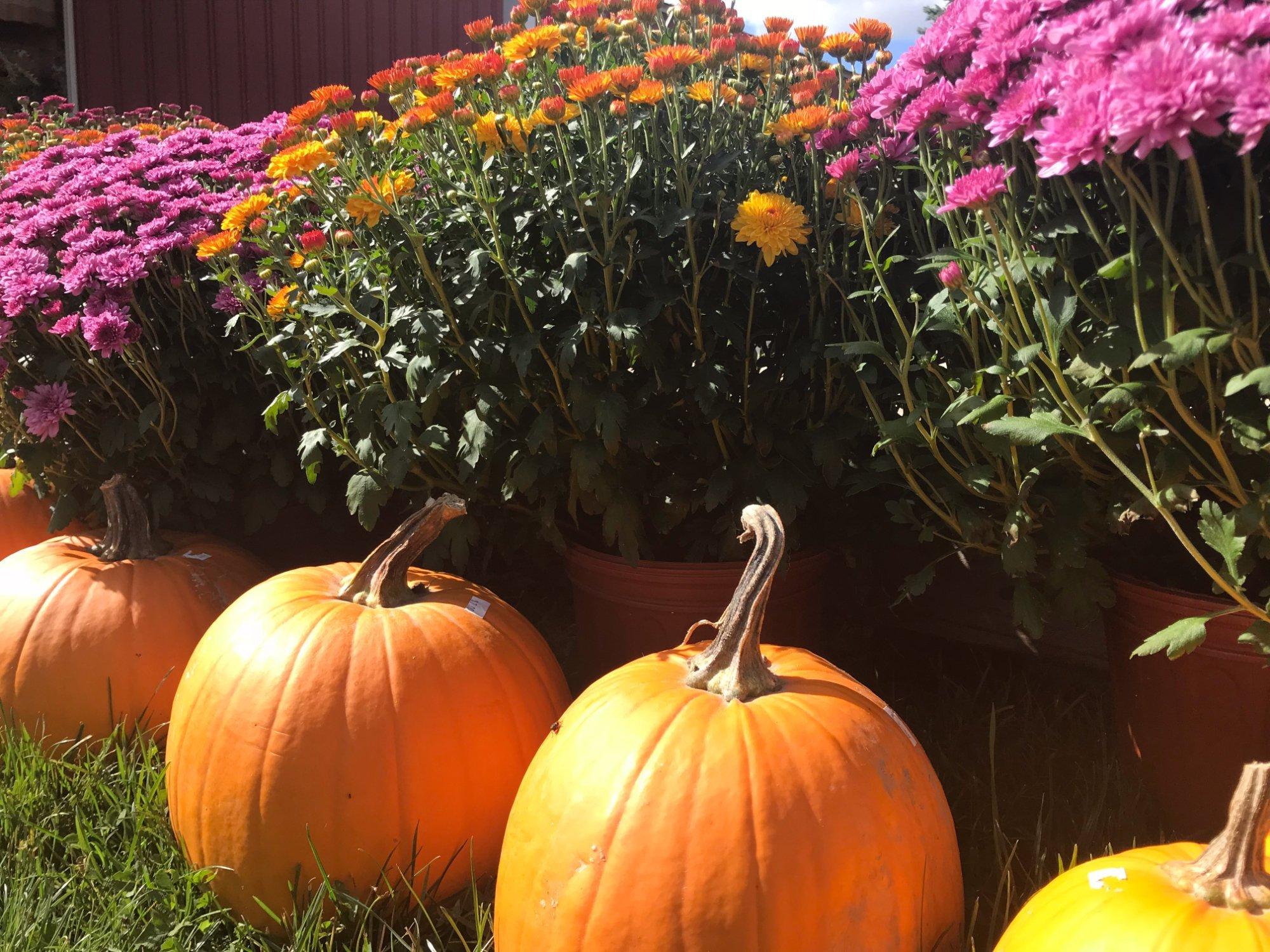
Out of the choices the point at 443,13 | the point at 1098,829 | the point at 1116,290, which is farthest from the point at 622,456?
the point at 443,13

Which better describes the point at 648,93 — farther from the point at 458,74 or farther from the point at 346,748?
the point at 346,748

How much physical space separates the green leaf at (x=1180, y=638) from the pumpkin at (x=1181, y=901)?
0.75ft

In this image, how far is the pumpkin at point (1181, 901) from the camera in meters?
1.04

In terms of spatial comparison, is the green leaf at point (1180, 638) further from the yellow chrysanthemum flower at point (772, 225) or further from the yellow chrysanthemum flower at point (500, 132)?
the yellow chrysanthemum flower at point (500, 132)

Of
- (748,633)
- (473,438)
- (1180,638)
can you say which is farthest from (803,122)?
(1180,638)

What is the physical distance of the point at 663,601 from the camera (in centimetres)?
204

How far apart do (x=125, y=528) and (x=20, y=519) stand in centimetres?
84

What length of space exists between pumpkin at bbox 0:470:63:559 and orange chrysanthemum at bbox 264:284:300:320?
130 centimetres

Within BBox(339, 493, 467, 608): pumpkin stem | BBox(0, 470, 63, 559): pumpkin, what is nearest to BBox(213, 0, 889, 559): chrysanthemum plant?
BBox(339, 493, 467, 608): pumpkin stem

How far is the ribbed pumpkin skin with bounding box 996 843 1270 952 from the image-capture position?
1031 mm

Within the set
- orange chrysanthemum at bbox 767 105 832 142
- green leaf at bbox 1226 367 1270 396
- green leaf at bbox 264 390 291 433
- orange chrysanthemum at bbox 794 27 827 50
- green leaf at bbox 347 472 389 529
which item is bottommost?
green leaf at bbox 347 472 389 529

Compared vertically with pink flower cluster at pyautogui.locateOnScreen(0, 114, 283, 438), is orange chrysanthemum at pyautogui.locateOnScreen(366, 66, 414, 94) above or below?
above

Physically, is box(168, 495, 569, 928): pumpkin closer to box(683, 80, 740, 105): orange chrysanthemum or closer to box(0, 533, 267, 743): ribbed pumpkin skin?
box(0, 533, 267, 743): ribbed pumpkin skin

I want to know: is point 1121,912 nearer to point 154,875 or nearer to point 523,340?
point 523,340
